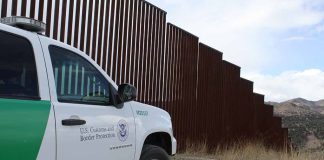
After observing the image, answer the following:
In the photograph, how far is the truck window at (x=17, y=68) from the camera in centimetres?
463

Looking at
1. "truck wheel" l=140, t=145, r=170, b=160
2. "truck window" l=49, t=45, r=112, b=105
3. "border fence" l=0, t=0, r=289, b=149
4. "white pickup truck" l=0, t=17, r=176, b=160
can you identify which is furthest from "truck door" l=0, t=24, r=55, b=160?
"border fence" l=0, t=0, r=289, b=149

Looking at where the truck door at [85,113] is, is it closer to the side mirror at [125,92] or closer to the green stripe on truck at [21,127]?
the side mirror at [125,92]

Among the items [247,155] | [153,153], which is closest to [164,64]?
[247,155]

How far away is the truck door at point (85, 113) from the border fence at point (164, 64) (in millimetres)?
3416

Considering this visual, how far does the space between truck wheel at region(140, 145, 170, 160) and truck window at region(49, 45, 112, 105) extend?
804mm

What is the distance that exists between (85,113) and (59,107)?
394 millimetres

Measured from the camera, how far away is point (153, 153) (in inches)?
256

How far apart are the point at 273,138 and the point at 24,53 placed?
18.7 metres

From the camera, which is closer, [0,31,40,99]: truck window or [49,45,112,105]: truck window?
[0,31,40,99]: truck window

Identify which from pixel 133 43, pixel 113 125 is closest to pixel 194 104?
pixel 133 43

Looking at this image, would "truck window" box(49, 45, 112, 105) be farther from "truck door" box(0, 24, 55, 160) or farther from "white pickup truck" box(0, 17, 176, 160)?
"truck door" box(0, 24, 55, 160)

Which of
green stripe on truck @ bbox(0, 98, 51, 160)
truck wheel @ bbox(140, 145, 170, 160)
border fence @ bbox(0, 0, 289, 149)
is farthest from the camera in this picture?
border fence @ bbox(0, 0, 289, 149)

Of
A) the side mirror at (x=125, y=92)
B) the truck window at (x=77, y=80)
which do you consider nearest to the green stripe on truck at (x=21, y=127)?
the truck window at (x=77, y=80)

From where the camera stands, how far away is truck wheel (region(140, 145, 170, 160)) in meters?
6.43
